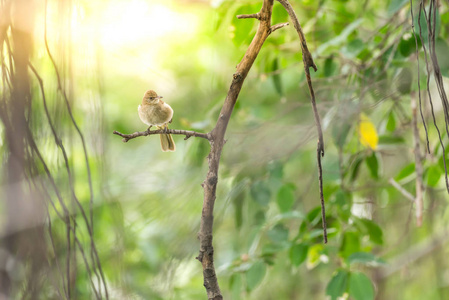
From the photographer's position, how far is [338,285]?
2.29m

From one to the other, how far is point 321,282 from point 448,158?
2.35 metres

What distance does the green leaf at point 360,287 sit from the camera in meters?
2.21

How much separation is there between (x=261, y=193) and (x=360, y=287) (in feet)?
2.00

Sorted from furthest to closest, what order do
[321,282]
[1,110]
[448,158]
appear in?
1. [321,282]
2. [448,158]
3. [1,110]

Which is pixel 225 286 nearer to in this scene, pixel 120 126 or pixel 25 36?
pixel 120 126

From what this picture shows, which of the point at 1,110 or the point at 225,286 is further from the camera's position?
the point at 225,286

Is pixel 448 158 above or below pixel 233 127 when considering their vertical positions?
below

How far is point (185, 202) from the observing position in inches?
103

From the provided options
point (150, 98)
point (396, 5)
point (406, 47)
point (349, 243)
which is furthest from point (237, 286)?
point (396, 5)

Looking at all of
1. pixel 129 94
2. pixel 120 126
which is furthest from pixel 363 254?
pixel 129 94

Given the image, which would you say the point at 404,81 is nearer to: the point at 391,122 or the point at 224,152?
the point at 391,122

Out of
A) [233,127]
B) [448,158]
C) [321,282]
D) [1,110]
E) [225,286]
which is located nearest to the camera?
[1,110]

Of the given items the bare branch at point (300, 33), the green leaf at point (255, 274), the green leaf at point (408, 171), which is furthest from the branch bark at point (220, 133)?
the green leaf at point (408, 171)

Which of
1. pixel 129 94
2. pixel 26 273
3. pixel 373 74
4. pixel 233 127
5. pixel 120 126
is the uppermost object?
pixel 129 94
